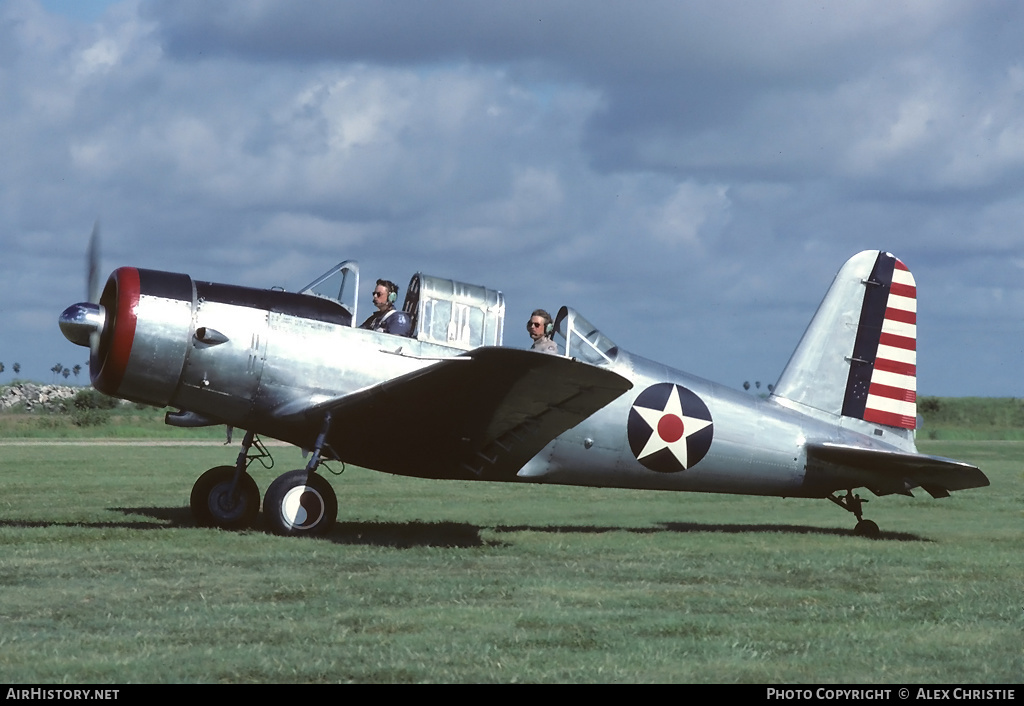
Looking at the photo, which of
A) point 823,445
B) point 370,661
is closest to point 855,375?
point 823,445

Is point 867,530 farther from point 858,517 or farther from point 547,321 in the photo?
point 547,321

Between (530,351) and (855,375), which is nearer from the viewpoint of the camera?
(530,351)

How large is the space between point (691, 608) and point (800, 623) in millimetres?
744

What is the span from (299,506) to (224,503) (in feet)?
4.14

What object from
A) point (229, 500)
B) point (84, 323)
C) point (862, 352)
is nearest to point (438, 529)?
point (229, 500)

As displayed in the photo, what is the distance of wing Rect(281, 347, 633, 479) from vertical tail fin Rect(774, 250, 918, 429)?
3263 mm

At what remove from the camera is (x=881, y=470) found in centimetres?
1185

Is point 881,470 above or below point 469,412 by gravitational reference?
below

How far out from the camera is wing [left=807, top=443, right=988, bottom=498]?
11477 mm

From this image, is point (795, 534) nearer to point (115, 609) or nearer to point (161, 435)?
point (115, 609)

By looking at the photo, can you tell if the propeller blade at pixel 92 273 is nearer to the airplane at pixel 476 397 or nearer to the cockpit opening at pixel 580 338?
the airplane at pixel 476 397

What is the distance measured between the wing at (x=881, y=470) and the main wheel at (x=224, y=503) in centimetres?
573

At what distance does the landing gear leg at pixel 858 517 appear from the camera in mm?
11930

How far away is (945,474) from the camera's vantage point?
11.5 metres
